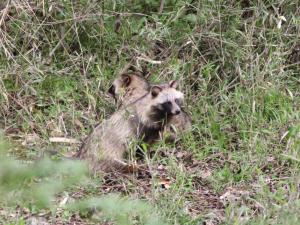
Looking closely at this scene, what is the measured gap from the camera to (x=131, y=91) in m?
6.87

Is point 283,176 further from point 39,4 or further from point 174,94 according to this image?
point 39,4

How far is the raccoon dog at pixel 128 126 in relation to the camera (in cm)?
557

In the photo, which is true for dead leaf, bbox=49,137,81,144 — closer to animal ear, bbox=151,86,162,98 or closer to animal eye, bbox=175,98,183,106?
animal ear, bbox=151,86,162,98

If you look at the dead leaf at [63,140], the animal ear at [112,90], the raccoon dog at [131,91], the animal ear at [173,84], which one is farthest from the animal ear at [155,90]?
the dead leaf at [63,140]

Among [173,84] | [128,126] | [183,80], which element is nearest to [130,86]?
[183,80]

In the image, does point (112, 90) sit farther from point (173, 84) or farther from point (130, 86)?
point (173, 84)

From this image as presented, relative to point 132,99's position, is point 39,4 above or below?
above

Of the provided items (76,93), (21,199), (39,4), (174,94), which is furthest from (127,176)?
(21,199)

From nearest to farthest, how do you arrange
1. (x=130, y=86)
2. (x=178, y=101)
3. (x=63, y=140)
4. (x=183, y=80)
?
(x=63, y=140) < (x=178, y=101) < (x=183, y=80) < (x=130, y=86)

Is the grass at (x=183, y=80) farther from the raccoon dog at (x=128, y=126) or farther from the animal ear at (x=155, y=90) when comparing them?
the animal ear at (x=155, y=90)

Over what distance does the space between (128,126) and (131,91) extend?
1061mm

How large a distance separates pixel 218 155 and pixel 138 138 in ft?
2.22

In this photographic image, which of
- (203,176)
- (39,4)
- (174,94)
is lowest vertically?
(203,176)

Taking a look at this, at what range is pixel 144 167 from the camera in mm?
5621
